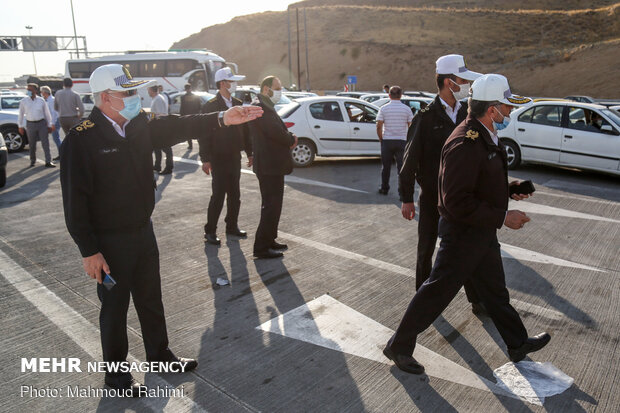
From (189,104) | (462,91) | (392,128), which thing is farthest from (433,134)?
(189,104)

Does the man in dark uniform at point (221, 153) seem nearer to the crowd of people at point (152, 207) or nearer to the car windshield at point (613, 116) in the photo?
the crowd of people at point (152, 207)

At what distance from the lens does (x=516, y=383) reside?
3221 mm

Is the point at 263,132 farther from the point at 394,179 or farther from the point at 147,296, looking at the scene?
the point at 394,179

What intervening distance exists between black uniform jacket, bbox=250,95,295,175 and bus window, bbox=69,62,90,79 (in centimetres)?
3078

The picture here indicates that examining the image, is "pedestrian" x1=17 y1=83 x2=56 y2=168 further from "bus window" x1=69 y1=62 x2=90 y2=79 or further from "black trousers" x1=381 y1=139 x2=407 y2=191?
"bus window" x1=69 y1=62 x2=90 y2=79

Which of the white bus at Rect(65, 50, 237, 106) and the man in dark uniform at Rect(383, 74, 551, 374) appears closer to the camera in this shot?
the man in dark uniform at Rect(383, 74, 551, 374)

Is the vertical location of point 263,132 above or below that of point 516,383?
above

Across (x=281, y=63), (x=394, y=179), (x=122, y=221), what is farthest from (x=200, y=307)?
(x=281, y=63)

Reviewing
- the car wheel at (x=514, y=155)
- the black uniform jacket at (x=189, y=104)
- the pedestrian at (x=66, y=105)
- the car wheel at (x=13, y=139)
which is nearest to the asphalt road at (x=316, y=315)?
the car wheel at (x=514, y=155)

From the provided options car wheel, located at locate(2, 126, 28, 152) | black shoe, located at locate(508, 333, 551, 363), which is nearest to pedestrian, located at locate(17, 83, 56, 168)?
car wheel, located at locate(2, 126, 28, 152)

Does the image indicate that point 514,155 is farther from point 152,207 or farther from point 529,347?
point 152,207

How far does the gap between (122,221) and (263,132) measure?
2.58 metres

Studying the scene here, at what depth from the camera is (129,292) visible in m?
3.11

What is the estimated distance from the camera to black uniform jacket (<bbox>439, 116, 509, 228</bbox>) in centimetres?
293
